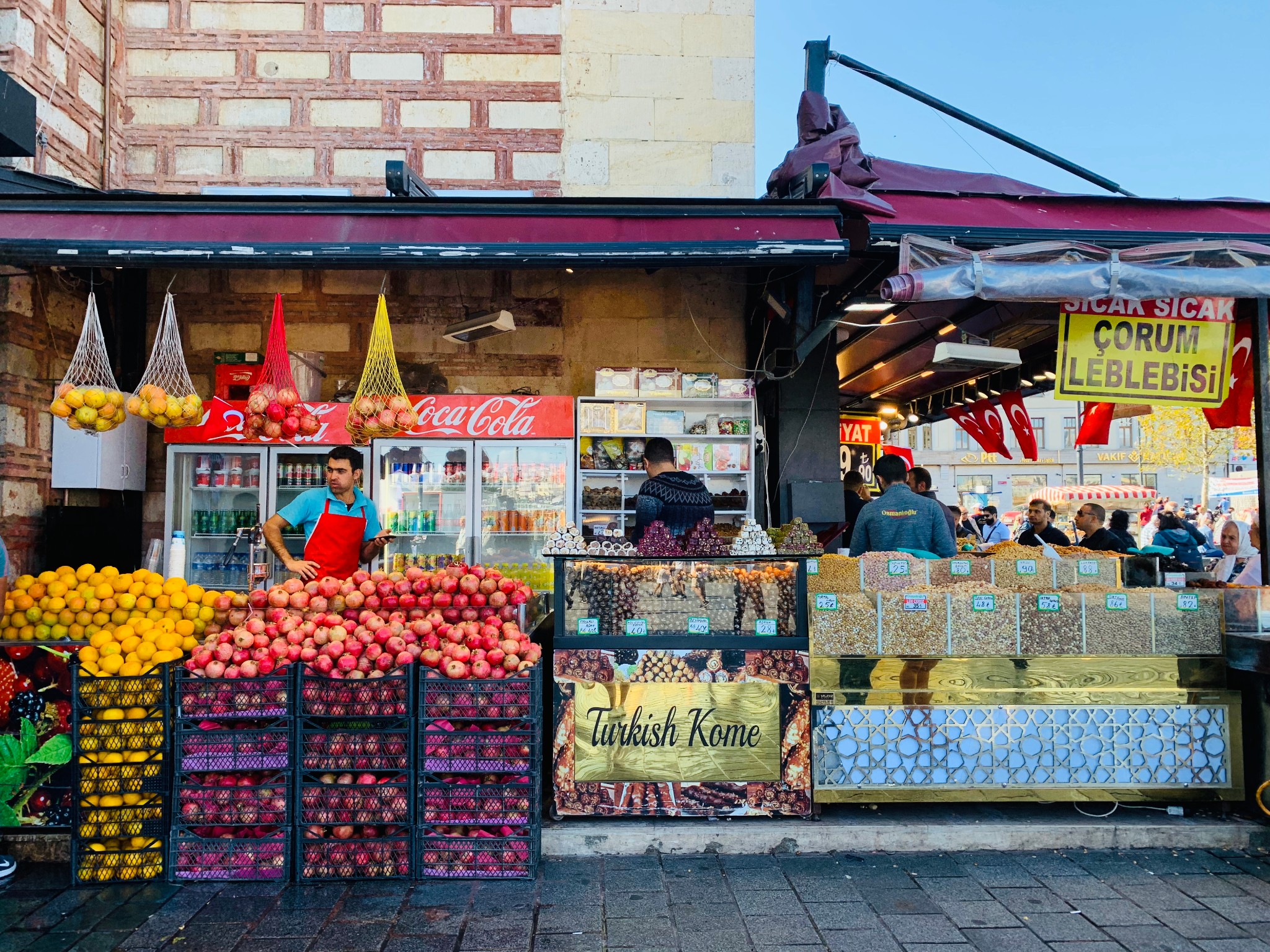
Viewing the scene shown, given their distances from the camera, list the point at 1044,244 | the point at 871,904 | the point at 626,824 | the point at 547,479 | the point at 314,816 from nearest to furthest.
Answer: the point at 871,904, the point at 314,816, the point at 626,824, the point at 1044,244, the point at 547,479

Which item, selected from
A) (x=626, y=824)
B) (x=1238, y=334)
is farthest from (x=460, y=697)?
(x=1238, y=334)

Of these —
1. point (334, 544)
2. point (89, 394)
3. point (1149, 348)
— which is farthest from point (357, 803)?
point (1149, 348)

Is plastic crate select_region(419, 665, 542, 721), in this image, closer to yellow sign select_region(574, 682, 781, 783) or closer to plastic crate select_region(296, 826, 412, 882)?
yellow sign select_region(574, 682, 781, 783)

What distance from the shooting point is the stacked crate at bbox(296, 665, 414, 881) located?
3.89 meters

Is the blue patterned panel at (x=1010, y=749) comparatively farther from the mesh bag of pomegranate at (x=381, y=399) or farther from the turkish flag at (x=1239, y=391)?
the mesh bag of pomegranate at (x=381, y=399)

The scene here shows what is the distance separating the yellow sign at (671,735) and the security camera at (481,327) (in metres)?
3.84

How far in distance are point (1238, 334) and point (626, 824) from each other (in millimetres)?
6123

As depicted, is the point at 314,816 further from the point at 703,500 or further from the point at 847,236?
the point at 847,236

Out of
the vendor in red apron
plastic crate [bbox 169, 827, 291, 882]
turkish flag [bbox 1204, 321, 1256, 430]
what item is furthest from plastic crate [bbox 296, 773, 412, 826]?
turkish flag [bbox 1204, 321, 1256, 430]

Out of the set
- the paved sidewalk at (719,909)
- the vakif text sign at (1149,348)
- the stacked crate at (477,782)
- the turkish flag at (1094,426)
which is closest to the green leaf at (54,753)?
the paved sidewalk at (719,909)

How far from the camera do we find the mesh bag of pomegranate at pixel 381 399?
592cm

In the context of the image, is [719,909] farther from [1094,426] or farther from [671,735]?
[1094,426]

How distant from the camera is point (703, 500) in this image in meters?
5.40

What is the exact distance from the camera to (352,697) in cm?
396
